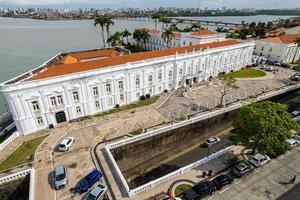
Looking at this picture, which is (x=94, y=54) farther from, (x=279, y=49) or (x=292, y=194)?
(x=279, y=49)

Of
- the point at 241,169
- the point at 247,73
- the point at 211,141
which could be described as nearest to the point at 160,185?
the point at 241,169

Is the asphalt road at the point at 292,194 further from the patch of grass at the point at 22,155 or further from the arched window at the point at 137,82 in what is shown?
the patch of grass at the point at 22,155

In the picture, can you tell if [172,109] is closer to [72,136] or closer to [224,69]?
[72,136]

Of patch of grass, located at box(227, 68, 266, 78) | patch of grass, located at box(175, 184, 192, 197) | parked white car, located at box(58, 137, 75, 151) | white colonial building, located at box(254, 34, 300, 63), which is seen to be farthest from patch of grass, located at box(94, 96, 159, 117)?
white colonial building, located at box(254, 34, 300, 63)

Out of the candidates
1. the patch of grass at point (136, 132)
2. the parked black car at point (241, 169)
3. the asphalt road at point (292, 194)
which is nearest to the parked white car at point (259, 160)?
the parked black car at point (241, 169)

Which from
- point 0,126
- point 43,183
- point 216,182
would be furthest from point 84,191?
point 0,126

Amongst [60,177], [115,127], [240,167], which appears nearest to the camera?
[60,177]

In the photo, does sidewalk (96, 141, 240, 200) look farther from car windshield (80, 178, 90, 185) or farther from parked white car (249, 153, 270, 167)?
parked white car (249, 153, 270, 167)
